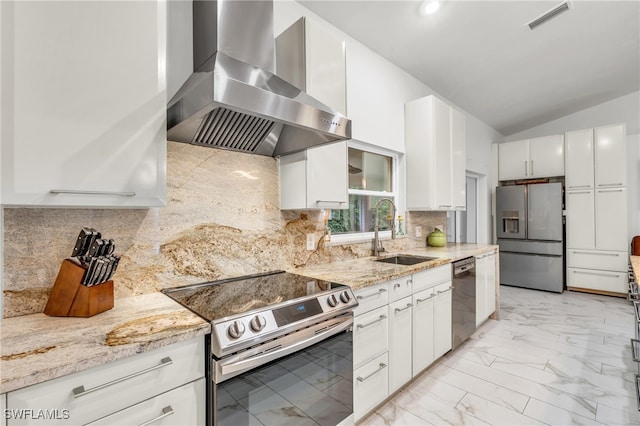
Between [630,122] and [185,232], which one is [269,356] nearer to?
[185,232]

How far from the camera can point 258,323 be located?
3.88 feet

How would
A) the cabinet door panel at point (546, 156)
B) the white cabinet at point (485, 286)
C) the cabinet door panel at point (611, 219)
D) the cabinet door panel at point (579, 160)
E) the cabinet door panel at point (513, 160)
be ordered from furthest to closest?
the cabinet door panel at point (513, 160) < the cabinet door panel at point (546, 156) < the cabinet door panel at point (579, 160) < the cabinet door panel at point (611, 219) < the white cabinet at point (485, 286)

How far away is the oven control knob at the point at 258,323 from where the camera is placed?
1.16 m

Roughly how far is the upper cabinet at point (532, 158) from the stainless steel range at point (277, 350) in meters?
5.02

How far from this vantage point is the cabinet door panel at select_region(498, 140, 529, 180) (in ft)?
16.9

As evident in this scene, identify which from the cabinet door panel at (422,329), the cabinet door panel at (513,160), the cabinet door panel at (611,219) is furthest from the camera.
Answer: the cabinet door panel at (513,160)

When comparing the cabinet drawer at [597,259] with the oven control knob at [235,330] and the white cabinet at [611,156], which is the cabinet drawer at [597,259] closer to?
the white cabinet at [611,156]

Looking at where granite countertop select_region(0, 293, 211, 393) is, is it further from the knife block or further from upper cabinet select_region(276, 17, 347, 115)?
upper cabinet select_region(276, 17, 347, 115)

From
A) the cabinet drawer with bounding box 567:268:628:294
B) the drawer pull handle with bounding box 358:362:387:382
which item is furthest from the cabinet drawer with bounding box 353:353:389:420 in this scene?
the cabinet drawer with bounding box 567:268:628:294

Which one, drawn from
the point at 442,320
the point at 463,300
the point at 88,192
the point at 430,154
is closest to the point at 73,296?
the point at 88,192

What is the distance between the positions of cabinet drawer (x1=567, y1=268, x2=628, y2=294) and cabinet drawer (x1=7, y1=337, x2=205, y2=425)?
577cm

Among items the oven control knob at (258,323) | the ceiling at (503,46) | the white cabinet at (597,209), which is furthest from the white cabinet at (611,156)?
the oven control knob at (258,323)

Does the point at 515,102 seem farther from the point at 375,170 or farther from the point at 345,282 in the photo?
the point at 345,282

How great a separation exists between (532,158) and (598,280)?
2.11 metres
